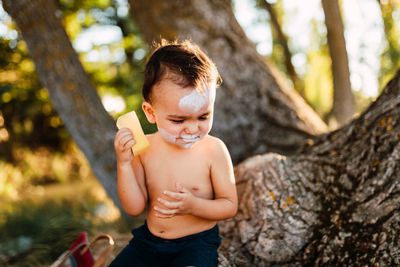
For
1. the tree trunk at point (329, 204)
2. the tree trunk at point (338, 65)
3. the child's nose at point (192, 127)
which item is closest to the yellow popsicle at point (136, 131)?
the child's nose at point (192, 127)

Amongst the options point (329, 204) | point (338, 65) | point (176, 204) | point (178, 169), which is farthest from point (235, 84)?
point (338, 65)

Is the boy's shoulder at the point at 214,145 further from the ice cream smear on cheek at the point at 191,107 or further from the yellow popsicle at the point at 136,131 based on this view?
the yellow popsicle at the point at 136,131

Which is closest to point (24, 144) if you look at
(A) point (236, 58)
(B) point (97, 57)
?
(B) point (97, 57)

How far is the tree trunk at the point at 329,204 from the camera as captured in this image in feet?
6.10

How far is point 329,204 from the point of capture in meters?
2.16

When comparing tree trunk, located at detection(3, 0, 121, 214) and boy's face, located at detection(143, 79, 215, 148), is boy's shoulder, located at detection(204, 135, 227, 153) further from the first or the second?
tree trunk, located at detection(3, 0, 121, 214)

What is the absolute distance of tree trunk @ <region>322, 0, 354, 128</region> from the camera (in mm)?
4859

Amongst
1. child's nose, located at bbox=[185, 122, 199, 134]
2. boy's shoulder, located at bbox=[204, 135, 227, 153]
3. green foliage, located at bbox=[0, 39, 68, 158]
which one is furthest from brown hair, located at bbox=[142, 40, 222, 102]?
green foliage, located at bbox=[0, 39, 68, 158]

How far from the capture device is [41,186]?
9258 millimetres

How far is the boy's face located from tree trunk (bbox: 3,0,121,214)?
6.02 feet

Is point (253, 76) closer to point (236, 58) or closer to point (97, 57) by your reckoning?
point (236, 58)

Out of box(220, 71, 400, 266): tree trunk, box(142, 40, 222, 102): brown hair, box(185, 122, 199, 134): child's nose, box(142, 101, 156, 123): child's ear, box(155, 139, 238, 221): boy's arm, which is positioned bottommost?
box(220, 71, 400, 266): tree trunk

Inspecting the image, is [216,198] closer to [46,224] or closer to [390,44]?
[46,224]

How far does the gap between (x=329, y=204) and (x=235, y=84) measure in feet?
5.70
